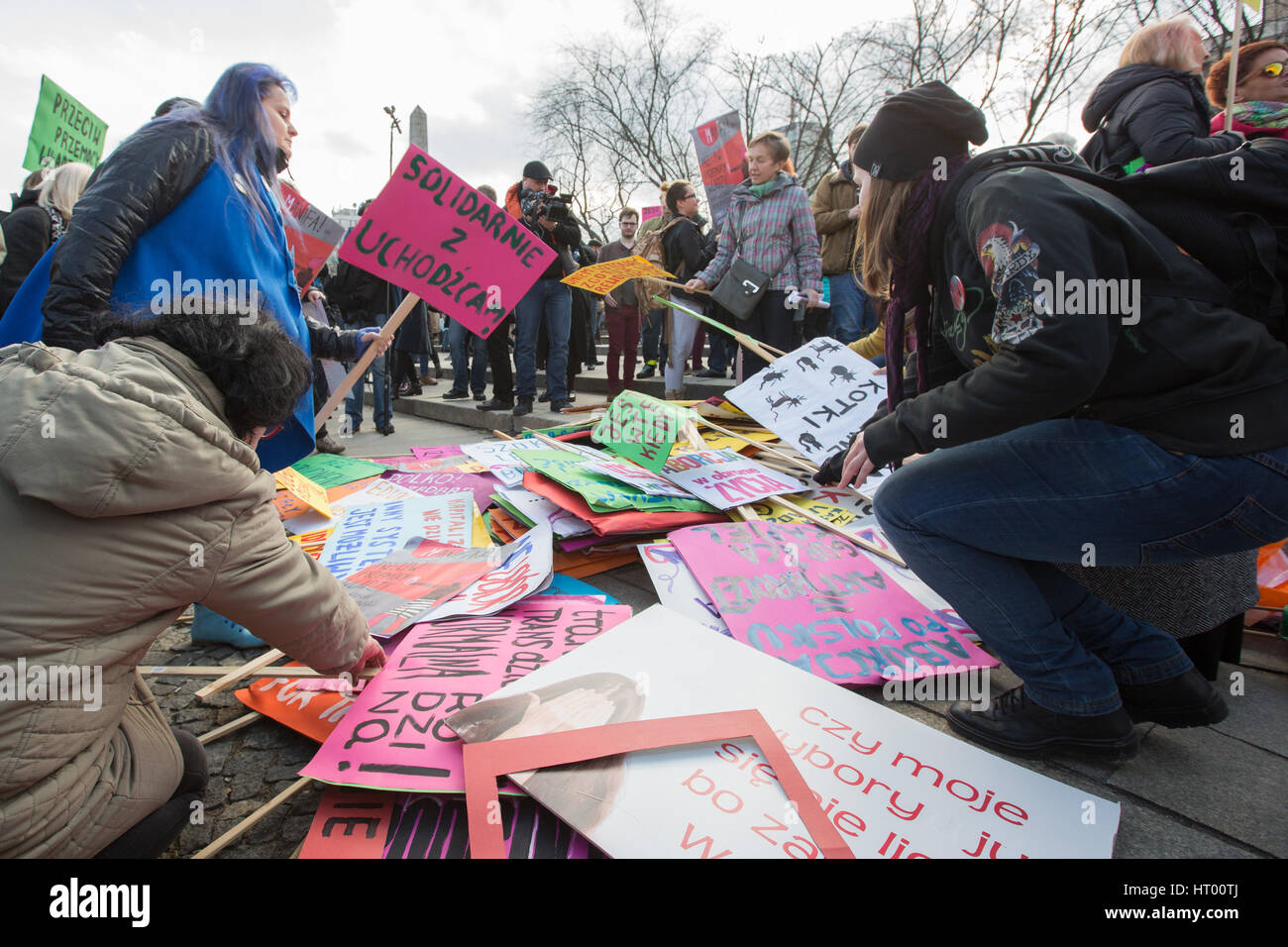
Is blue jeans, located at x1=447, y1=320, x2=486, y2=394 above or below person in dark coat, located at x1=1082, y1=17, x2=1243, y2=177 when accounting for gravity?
below

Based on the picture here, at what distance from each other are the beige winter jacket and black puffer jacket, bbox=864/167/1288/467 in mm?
1323

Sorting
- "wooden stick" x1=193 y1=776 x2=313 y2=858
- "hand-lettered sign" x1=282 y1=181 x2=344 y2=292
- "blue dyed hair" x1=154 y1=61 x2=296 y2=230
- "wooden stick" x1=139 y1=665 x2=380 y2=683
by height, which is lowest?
"wooden stick" x1=193 y1=776 x2=313 y2=858

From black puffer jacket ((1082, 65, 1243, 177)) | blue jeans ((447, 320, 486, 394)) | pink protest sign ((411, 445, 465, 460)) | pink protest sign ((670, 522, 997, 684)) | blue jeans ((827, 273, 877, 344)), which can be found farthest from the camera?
blue jeans ((447, 320, 486, 394))

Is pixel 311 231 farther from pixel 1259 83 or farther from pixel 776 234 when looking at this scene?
pixel 1259 83

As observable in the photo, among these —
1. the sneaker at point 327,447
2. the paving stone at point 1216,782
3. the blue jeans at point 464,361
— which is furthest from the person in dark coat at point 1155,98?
the blue jeans at point 464,361

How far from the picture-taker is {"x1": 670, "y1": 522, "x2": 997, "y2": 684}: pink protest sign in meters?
1.83

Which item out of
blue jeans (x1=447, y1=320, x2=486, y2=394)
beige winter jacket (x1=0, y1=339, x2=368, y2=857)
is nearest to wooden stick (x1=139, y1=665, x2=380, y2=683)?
beige winter jacket (x1=0, y1=339, x2=368, y2=857)

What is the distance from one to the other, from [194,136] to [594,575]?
71.5 inches

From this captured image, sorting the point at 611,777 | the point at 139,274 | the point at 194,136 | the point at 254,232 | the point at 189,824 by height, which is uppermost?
the point at 194,136

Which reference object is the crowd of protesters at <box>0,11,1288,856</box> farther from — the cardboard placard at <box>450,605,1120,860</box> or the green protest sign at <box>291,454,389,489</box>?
the green protest sign at <box>291,454,389,489</box>

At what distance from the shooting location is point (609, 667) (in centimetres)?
160

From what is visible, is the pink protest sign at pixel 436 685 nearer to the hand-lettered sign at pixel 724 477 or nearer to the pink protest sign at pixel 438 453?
the hand-lettered sign at pixel 724 477
